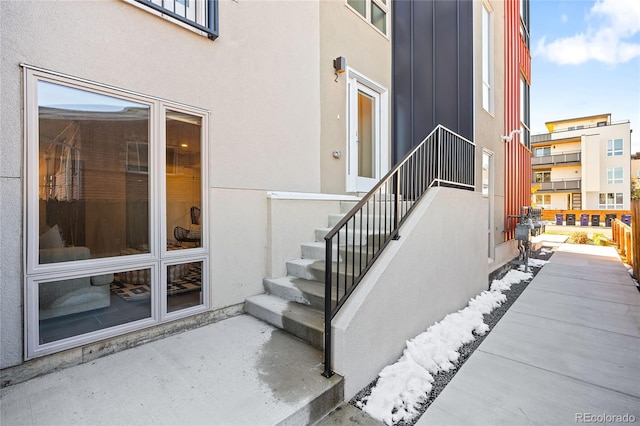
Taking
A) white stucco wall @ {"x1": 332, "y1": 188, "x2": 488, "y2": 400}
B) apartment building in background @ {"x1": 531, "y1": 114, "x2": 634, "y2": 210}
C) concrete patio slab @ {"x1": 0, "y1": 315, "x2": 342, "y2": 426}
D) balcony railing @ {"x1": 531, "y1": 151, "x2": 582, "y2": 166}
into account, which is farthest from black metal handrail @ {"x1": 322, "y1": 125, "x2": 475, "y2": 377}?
balcony railing @ {"x1": 531, "y1": 151, "x2": 582, "y2": 166}

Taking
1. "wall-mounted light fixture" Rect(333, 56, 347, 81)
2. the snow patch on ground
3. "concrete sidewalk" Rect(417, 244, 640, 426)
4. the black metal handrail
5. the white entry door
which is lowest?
"concrete sidewalk" Rect(417, 244, 640, 426)

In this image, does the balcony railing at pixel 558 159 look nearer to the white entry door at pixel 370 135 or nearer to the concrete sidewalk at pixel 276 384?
the white entry door at pixel 370 135

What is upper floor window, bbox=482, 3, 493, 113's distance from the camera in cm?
618

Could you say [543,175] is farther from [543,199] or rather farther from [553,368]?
[553,368]

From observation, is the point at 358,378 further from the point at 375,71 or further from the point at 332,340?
the point at 375,71

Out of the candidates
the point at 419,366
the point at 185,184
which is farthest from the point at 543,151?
the point at 185,184

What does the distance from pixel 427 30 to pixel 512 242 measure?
5478mm

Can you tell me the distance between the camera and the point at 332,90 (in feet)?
15.3

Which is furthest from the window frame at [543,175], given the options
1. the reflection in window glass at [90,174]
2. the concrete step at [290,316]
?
the reflection in window glass at [90,174]

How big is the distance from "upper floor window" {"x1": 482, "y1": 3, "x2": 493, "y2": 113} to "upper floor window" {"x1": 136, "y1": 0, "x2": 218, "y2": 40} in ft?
17.8

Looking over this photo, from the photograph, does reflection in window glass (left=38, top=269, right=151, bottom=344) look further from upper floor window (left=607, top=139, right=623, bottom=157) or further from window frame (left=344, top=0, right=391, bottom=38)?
upper floor window (left=607, top=139, right=623, bottom=157)

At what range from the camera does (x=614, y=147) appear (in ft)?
70.4

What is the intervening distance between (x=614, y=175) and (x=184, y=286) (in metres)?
29.3

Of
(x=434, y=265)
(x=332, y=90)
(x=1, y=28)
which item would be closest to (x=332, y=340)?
(x=434, y=265)
